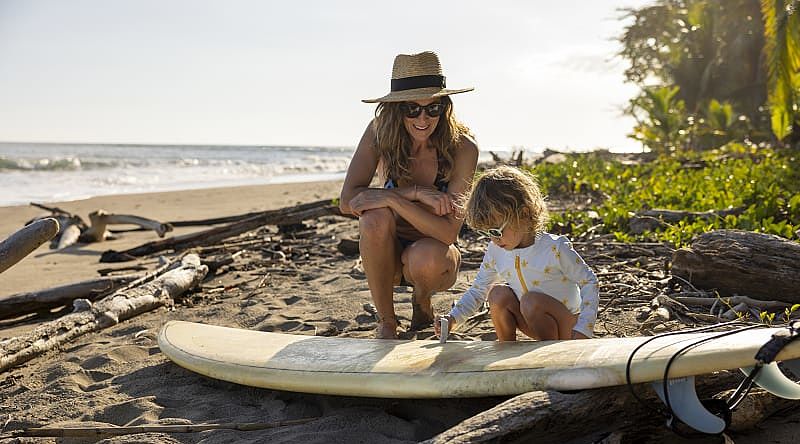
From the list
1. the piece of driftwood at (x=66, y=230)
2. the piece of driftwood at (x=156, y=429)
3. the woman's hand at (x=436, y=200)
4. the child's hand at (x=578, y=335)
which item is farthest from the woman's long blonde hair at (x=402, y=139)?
the piece of driftwood at (x=66, y=230)

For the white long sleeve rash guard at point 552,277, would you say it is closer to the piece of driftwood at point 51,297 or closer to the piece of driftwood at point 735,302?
the piece of driftwood at point 735,302

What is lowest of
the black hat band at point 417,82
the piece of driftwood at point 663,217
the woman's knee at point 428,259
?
the piece of driftwood at point 663,217

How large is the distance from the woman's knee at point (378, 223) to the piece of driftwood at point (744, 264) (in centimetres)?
162

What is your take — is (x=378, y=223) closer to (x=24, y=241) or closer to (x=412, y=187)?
(x=412, y=187)

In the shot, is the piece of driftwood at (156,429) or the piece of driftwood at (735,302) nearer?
the piece of driftwood at (156,429)

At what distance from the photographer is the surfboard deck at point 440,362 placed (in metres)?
1.96

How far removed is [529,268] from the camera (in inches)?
106

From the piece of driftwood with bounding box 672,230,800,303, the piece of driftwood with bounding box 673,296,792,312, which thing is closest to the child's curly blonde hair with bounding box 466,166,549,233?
the piece of driftwood with bounding box 673,296,792,312

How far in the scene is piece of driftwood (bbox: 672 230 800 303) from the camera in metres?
3.40

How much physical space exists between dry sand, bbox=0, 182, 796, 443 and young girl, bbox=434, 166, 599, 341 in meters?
0.46

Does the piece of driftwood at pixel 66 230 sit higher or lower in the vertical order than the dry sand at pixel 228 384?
higher

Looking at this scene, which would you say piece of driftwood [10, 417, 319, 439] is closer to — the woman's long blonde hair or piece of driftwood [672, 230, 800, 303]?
the woman's long blonde hair

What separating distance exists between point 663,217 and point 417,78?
302cm

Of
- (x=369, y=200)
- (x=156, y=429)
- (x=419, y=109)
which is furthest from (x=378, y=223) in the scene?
(x=156, y=429)
